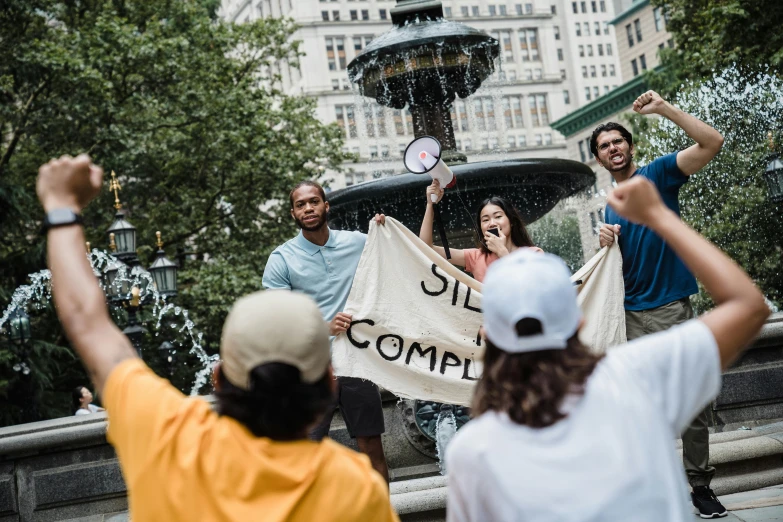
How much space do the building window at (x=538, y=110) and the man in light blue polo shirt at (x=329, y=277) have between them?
356ft

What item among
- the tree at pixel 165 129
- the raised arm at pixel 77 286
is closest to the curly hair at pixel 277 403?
the raised arm at pixel 77 286

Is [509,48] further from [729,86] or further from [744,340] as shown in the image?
[744,340]

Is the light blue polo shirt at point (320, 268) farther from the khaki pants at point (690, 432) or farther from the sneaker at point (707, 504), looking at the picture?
the sneaker at point (707, 504)

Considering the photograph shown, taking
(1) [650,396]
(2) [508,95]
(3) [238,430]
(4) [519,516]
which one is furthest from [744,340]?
(2) [508,95]

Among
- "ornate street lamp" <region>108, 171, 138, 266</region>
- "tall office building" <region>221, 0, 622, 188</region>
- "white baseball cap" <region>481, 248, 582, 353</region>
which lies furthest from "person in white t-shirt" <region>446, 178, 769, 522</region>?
"tall office building" <region>221, 0, 622, 188</region>

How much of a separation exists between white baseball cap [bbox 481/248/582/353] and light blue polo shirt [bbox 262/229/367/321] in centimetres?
346

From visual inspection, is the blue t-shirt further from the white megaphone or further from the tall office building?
the tall office building

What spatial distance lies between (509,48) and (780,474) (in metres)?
111

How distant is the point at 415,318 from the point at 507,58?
111m

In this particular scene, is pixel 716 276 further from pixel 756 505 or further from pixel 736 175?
pixel 736 175

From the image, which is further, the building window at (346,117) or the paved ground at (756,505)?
the building window at (346,117)

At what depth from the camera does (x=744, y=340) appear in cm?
228

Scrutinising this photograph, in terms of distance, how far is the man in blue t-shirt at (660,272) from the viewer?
5266 millimetres

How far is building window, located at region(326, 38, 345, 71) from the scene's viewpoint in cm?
10362
